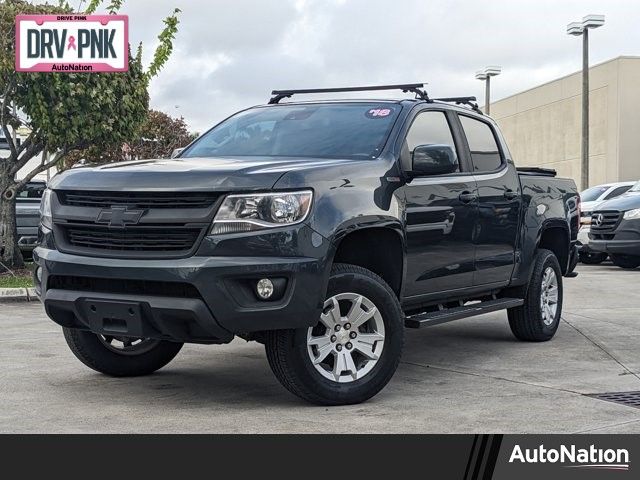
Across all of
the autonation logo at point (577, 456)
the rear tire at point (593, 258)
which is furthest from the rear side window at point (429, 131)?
the rear tire at point (593, 258)

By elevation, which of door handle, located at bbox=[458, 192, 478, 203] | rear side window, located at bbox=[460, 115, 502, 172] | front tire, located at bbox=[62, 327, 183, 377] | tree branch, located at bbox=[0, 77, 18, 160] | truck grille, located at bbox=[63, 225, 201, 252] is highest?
tree branch, located at bbox=[0, 77, 18, 160]

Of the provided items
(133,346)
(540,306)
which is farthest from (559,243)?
(133,346)

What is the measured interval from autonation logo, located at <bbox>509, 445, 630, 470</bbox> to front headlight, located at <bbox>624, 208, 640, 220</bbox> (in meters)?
13.5

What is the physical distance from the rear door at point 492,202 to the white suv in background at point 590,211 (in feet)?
32.5

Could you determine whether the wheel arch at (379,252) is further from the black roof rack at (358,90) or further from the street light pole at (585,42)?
the street light pole at (585,42)

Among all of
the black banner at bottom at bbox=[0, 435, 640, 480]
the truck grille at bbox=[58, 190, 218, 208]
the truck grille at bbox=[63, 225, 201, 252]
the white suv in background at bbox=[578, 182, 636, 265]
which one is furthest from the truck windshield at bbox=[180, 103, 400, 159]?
the white suv in background at bbox=[578, 182, 636, 265]

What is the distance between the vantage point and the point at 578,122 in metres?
49.2

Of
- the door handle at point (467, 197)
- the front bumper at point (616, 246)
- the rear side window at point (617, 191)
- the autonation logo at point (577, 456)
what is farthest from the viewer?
the rear side window at point (617, 191)

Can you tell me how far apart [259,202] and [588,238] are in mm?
14369

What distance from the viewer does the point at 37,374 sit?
7.50m

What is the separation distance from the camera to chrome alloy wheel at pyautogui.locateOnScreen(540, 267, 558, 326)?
9195 millimetres

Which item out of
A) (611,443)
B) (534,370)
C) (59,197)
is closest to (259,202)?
(59,197)

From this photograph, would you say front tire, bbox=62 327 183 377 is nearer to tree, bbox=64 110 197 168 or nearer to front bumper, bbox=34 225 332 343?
front bumper, bbox=34 225 332 343

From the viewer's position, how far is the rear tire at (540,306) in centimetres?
904
